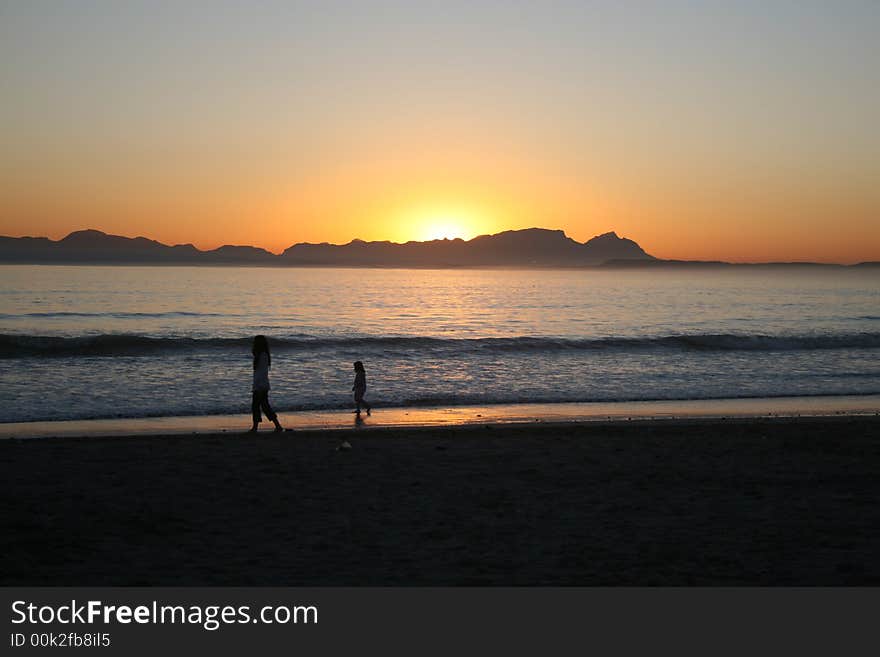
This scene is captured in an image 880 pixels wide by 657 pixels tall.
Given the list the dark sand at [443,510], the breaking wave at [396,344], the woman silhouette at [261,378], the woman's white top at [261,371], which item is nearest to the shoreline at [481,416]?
the woman silhouette at [261,378]

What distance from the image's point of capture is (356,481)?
32.8ft

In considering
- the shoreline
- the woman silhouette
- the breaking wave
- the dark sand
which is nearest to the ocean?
the breaking wave

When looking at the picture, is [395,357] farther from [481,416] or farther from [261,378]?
[261,378]

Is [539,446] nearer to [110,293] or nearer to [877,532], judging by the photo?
[877,532]

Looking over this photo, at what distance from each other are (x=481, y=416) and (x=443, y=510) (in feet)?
29.8

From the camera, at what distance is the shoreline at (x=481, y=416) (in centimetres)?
1534

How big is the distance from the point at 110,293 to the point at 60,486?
242 feet

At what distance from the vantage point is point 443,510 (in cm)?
856

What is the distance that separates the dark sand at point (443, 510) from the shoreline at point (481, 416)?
2176 millimetres

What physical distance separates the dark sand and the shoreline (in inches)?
85.7

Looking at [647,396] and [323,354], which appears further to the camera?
[323,354]

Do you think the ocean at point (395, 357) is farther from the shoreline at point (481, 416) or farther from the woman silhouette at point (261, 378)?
the woman silhouette at point (261, 378)

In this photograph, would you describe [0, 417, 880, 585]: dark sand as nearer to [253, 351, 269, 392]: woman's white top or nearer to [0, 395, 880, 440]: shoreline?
[253, 351, 269, 392]: woman's white top
